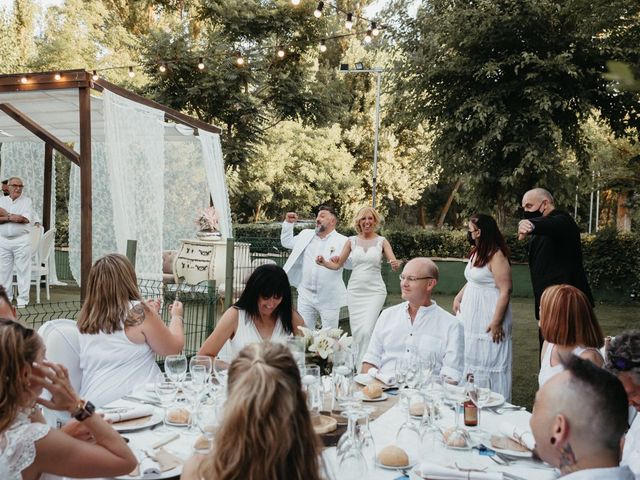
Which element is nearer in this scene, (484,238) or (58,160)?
(484,238)

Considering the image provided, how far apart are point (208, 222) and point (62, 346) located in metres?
7.80

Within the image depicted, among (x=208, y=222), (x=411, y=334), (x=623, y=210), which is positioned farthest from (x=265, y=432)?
(x=623, y=210)

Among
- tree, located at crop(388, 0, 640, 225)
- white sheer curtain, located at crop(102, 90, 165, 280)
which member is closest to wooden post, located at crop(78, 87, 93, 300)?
white sheer curtain, located at crop(102, 90, 165, 280)

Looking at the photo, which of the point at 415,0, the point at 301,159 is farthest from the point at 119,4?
the point at 415,0

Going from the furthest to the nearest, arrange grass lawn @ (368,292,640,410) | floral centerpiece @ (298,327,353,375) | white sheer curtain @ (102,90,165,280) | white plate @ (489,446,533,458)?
white sheer curtain @ (102,90,165,280) < grass lawn @ (368,292,640,410) < floral centerpiece @ (298,327,353,375) < white plate @ (489,446,533,458)

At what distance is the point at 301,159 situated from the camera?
26672mm

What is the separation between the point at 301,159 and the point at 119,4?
30.9ft

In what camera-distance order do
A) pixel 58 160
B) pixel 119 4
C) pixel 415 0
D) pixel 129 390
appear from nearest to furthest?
pixel 129 390, pixel 415 0, pixel 58 160, pixel 119 4

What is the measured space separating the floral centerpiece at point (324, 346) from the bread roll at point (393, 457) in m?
0.79

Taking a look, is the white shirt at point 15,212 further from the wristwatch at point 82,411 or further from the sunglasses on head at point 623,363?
the sunglasses on head at point 623,363

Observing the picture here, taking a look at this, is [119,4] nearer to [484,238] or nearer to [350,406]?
[484,238]

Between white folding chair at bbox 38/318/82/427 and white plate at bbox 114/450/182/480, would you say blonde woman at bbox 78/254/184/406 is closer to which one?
white folding chair at bbox 38/318/82/427

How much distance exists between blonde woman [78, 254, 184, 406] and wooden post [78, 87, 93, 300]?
355 centimetres

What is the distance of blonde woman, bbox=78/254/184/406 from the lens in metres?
3.41
